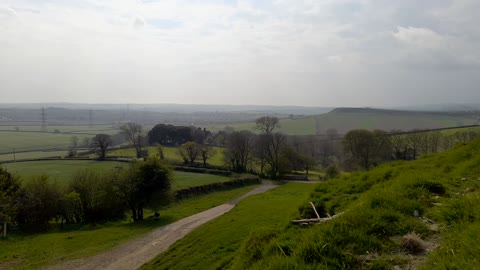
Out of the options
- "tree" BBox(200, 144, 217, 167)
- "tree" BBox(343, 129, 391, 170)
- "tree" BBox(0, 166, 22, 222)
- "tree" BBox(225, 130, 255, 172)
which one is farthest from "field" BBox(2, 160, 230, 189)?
"tree" BBox(343, 129, 391, 170)

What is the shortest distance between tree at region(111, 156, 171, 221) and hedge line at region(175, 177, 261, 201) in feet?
42.0

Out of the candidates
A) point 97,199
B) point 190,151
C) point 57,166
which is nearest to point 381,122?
point 190,151

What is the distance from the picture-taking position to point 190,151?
9244 centimetres

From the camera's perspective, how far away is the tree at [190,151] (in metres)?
92.1

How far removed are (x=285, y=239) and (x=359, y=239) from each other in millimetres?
1844

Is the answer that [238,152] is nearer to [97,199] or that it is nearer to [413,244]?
[97,199]

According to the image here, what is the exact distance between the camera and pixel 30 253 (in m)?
28.9

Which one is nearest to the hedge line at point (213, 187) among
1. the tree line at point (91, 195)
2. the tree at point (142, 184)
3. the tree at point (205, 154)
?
the tree at point (142, 184)

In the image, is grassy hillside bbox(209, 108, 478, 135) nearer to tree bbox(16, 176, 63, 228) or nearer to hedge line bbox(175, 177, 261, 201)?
hedge line bbox(175, 177, 261, 201)

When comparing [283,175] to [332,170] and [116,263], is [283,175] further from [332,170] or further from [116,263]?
[116,263]

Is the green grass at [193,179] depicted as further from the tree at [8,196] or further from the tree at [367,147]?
the tree at [367,147]

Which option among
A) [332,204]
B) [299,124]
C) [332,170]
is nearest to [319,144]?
[332,170]

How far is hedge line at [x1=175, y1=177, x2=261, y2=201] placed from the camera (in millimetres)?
60338

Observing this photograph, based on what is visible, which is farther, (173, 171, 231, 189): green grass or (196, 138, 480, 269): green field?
(173, 171, 231, 189): green grass
